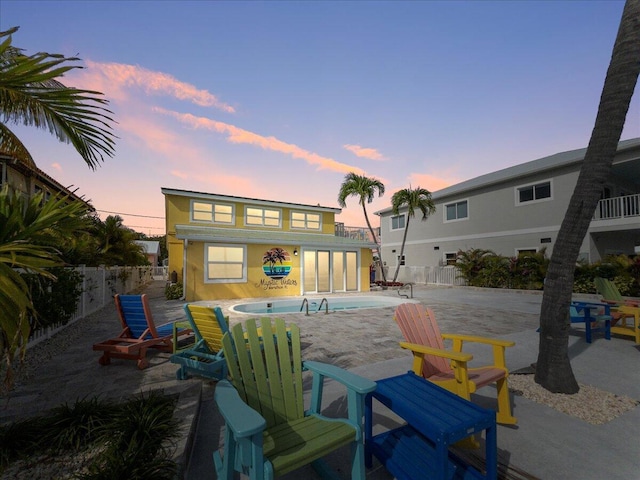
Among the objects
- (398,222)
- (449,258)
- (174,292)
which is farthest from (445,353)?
(398,222)

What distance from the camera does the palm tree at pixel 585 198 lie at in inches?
132

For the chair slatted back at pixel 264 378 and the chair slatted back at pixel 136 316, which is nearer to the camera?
the chair slatted back at pixel 264 378

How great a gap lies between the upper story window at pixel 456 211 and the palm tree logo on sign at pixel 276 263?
14.2 meters

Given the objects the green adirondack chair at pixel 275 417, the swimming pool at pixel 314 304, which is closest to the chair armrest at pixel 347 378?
the green adirondack chair at pixel 275 417

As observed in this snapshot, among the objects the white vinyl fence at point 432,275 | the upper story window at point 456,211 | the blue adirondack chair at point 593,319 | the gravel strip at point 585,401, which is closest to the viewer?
the gravel strip at point 585,401

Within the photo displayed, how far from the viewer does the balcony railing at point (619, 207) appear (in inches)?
575

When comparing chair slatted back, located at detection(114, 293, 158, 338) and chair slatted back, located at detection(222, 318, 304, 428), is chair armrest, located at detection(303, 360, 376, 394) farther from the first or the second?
chair slatted back, located at detection(114, 293, 158, 338)

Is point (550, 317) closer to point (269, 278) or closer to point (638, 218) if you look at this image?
point (269, 278)

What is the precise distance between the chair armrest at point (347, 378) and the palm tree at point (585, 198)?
307cm

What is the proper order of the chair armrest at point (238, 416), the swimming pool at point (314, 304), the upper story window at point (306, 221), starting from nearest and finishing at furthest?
the chair armrest at point (238, 416)
the swimming pool at point (314, 304)
the upper story window at point (306, 221)

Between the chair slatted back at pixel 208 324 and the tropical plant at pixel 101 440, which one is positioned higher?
the chair slatted back at pixel 208 324

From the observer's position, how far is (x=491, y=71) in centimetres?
1041

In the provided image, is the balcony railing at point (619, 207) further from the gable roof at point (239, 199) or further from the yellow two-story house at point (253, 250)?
the gable roof at point (239, 199)

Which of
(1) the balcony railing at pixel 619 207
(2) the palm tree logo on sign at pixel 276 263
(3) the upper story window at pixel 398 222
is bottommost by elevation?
(2) the palm tree logo on sign at pixel 276 263
